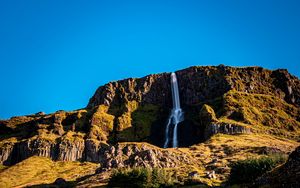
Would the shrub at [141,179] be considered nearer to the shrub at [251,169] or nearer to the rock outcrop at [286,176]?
the shrub at [251,169]

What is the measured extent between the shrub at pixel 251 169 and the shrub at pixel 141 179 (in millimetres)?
20738

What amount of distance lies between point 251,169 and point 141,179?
1312 inches

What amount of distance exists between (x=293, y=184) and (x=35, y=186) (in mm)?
138866

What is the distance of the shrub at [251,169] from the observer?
103m

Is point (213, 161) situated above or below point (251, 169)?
above

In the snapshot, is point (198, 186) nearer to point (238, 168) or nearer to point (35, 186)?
point (238, 168)

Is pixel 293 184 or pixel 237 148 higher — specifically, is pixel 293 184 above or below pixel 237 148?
below

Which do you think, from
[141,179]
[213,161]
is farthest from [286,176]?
[213,161]

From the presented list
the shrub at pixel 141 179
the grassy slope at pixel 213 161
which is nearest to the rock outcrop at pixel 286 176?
the shrub at pixel 141 179

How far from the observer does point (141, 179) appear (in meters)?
120

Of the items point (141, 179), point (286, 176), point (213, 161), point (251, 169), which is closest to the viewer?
point (286, 176)

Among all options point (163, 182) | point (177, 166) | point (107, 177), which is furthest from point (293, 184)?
point (177, 166)

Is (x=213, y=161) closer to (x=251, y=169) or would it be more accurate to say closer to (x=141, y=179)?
(x=141, y=179)

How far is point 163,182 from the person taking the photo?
12125cm
